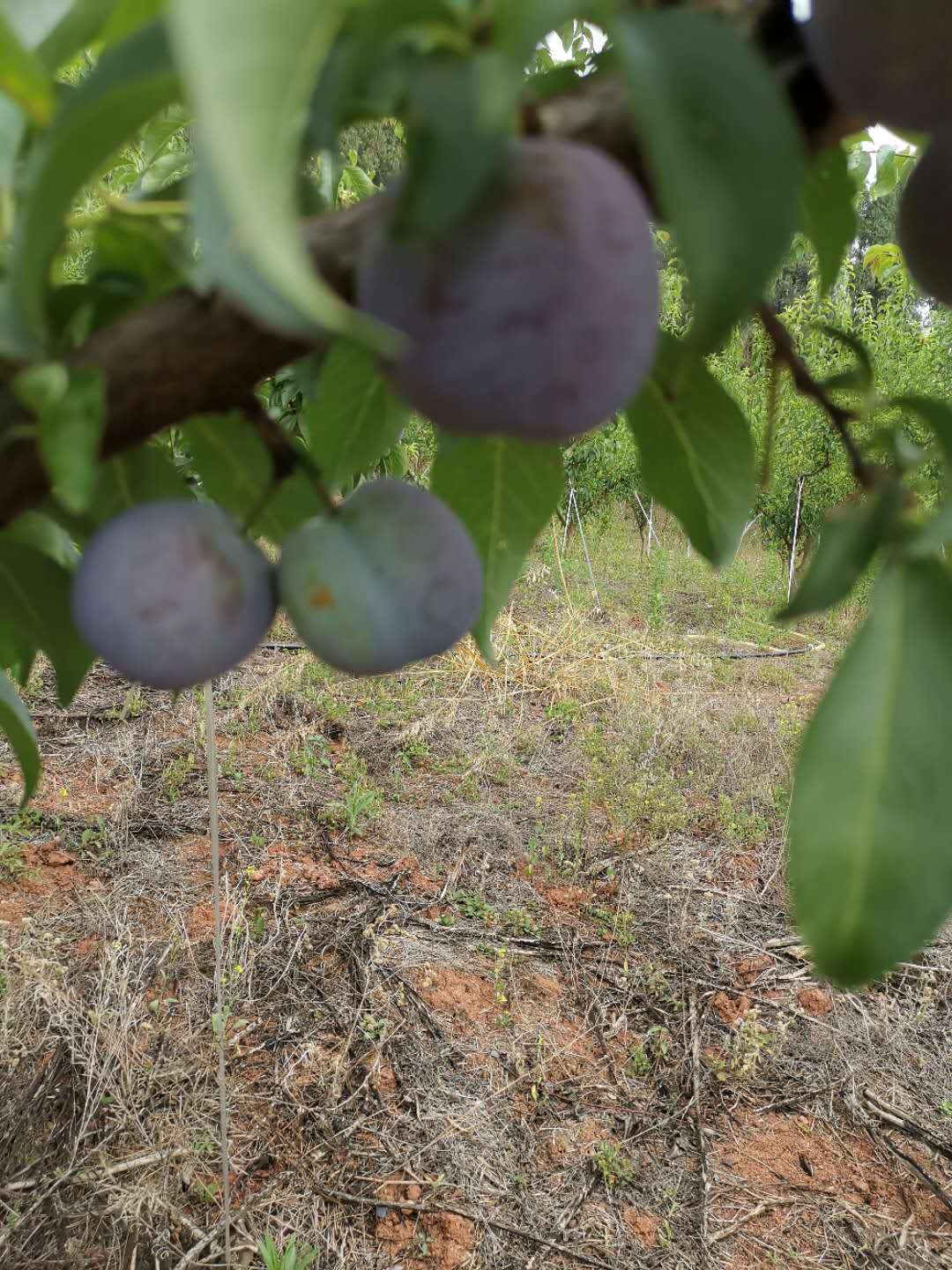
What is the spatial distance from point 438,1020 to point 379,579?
2087mm

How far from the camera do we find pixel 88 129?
0.84 feet

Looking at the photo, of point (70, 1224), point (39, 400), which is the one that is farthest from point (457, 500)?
point (70, 1224)

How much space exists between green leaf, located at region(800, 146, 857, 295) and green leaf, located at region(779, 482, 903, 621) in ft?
0.38

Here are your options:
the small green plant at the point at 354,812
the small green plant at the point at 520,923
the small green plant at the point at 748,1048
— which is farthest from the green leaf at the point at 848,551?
the small green plant at the point at 354,812

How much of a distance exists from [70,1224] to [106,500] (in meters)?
1.73

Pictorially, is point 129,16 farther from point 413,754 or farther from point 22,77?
point 413,754

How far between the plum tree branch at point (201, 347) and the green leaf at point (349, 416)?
0.35 ft

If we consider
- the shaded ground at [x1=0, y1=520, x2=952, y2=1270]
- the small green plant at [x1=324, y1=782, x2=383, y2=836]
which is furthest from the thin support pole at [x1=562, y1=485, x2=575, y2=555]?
the small green plant at [x1=324, y1=782, x2=383, y2=836]

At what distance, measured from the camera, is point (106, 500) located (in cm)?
45

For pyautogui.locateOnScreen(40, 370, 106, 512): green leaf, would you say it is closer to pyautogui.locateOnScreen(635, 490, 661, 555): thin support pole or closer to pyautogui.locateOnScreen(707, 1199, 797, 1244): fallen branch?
pyautogui.locateOnScreen(707, 1199, 797, 1244): fallen branch

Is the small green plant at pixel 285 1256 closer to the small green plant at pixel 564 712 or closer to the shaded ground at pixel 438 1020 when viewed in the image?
the shaded ground at pixel 438 1020

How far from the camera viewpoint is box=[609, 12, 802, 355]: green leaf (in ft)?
→ 0.71

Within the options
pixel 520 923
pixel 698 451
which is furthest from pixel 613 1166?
pixel 698 451

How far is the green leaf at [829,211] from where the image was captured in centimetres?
42
